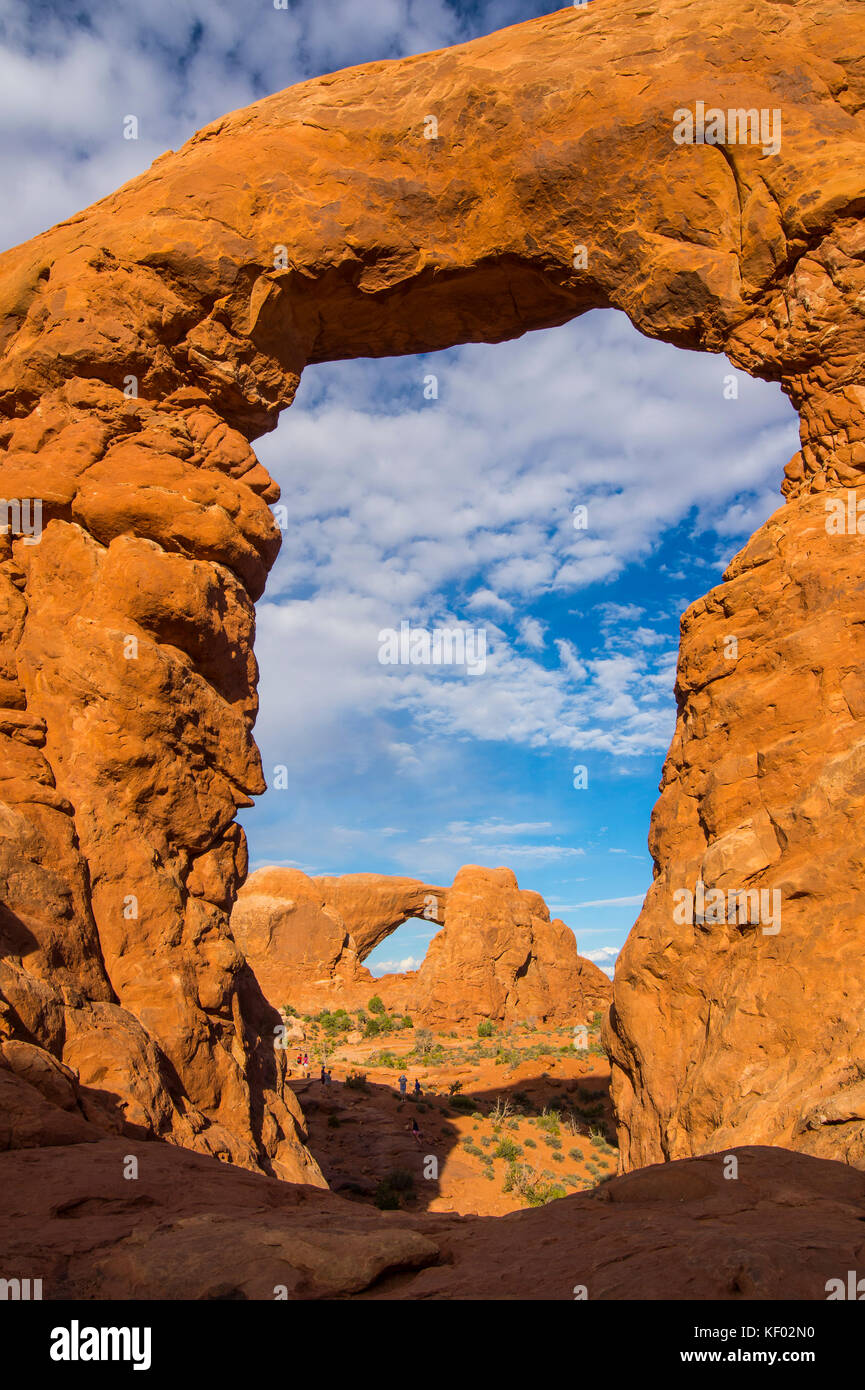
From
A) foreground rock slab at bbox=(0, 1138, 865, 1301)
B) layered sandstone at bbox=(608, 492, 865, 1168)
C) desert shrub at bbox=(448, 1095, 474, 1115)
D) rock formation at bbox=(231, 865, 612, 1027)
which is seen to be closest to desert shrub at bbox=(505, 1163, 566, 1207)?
desert shrub at bbox=(448, 1095, 474, 1115)

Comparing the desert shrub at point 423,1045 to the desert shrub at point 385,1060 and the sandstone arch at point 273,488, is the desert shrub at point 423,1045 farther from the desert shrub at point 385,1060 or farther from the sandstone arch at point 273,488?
the sandstone arch at point 273,488

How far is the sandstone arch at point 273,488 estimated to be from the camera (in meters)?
7.43

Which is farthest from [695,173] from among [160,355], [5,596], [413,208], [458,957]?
[458,957]

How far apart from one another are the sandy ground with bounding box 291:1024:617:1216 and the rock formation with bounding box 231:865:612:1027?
197 inches

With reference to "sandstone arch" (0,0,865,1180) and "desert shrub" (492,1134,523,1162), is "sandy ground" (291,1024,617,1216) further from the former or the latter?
"sandstone arch" (0,0,865,1180)

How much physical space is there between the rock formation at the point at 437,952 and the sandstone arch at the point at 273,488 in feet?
77.1

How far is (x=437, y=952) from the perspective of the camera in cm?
3419

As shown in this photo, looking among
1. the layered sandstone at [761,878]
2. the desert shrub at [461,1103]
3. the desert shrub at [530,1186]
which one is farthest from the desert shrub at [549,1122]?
the layered sandstone at [761,878]

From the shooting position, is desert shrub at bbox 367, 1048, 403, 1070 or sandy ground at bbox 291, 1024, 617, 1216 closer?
sandy ground at bbox 291, 1024, 617, 1216

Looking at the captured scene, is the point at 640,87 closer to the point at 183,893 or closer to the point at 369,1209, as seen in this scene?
the point at 183,893

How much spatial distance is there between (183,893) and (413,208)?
30.0 feet

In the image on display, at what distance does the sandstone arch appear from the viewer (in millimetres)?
7430

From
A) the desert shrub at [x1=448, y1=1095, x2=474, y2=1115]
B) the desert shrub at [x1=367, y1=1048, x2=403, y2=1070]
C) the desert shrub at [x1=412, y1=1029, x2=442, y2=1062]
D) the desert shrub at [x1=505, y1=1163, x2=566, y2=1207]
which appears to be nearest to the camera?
the desert shrub at [x1=505, y1=1163, x2=566, y2=1207]

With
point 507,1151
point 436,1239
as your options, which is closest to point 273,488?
point 436,1239
